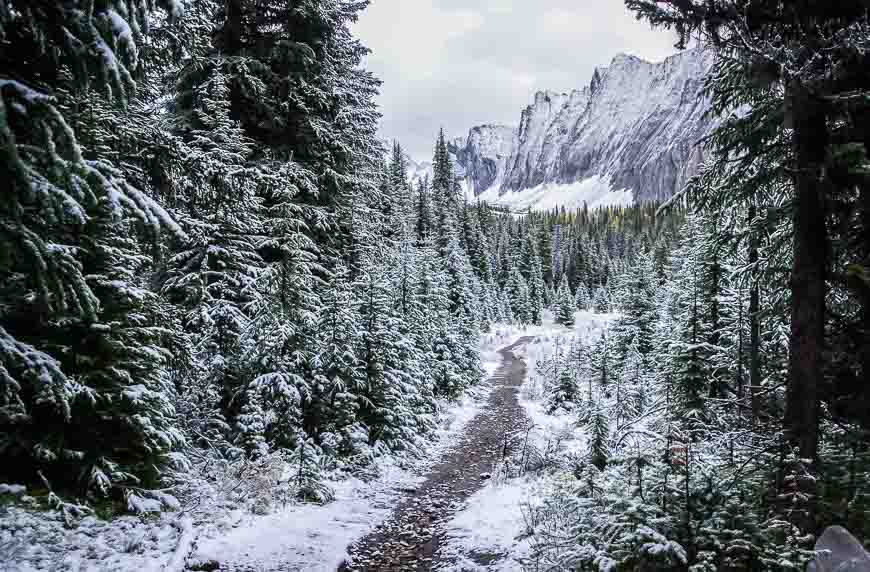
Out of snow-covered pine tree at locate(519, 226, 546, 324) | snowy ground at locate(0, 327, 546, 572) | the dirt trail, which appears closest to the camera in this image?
snowy ground at locate(0, 327, 546, 572)

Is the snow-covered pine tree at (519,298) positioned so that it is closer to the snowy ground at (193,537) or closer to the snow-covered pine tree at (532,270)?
the snow-covered pine tree at (532,270)

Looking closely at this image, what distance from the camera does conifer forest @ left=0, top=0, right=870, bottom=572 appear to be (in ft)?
16.1

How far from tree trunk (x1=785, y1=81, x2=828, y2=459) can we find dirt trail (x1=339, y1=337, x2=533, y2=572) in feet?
16.1

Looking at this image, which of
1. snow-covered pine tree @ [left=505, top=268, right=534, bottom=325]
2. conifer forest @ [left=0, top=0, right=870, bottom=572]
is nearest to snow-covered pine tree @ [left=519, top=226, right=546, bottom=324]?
snow-covered pine tree @ [left=505, top=268, right=534, bottom=325]

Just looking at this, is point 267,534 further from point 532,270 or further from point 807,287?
point 532,270

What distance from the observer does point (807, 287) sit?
6320 mm

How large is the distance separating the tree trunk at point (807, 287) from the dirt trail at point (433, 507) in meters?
4.91

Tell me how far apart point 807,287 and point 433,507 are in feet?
26.2

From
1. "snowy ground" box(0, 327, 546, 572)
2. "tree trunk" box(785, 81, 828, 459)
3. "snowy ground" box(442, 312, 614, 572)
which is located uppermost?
"tree trunk" box(785, 81, 828, 459)

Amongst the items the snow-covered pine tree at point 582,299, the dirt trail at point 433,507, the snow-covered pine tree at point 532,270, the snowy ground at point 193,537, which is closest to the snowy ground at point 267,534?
the snowy ground at point 193,537

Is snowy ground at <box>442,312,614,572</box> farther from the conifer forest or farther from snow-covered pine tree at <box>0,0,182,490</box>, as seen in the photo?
snow-covered pine tree at <box>0,0,182,490</box>

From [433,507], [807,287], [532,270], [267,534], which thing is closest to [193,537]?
[267,534]

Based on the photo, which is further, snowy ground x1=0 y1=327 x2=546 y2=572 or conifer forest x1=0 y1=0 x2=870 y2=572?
snowy ground x1=0 y1=327 x2=546 y2=572

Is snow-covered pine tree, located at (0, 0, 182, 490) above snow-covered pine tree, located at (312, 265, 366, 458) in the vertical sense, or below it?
above
